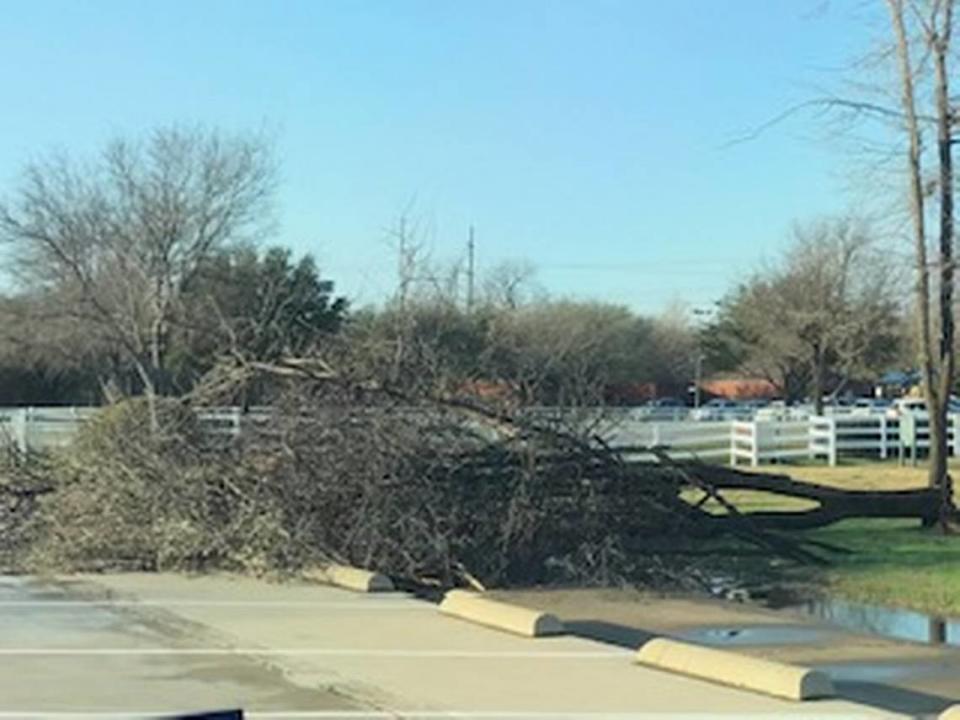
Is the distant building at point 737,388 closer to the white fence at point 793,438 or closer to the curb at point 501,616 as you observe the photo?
the white fence at point 793,438

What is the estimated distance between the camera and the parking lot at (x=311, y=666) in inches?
343

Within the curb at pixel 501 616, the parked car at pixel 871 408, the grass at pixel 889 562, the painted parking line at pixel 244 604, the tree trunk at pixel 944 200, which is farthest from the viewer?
the parked car at pixel 871 408

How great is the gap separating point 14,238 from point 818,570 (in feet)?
143

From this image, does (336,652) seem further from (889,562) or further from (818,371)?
(818,371)

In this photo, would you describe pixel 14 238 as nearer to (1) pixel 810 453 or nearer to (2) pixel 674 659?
(1) pixel 810 453

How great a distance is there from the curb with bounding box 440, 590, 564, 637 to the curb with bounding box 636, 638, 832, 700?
1.17m

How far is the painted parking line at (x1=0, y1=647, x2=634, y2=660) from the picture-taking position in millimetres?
10484

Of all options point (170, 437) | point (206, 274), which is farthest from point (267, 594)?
point (206, 274)

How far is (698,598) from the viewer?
1512cm

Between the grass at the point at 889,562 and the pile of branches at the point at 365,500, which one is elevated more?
the pile of branches at the point at 365,500

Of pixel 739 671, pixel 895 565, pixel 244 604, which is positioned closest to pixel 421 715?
pixel 739 671

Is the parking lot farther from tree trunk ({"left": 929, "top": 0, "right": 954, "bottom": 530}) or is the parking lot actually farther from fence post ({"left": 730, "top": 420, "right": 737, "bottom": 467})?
fence post ({"left": 730, "top": 420, "right": 737, "bottom": 467})

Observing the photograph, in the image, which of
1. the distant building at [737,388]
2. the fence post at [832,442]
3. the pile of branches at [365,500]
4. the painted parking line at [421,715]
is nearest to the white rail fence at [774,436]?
the fence post at [832,442]

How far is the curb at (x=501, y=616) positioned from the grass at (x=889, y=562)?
4121mm
